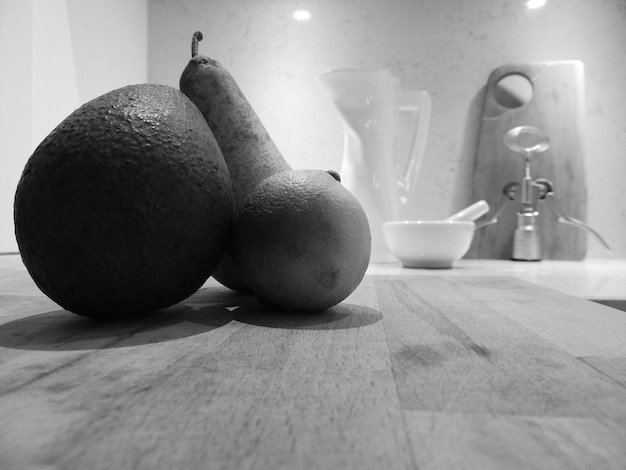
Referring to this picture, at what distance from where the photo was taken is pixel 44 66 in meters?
1.12

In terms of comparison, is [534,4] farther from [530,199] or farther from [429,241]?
[429,241]

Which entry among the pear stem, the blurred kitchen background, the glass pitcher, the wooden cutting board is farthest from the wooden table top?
the blurred kitchen background

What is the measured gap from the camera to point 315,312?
0.43 m

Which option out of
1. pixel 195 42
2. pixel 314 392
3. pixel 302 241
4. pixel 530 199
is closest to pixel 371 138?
pixel 530 199

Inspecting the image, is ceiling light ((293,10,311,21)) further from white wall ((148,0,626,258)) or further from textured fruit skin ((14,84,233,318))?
textured fruit skin ((14,84,233,318))

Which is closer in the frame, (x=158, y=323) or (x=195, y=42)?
(x=158, y=323)

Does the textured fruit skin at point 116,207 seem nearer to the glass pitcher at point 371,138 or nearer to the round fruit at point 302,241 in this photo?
the round fruit at point 302,241

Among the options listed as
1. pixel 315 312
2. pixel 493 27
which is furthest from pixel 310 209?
pixel 493 27

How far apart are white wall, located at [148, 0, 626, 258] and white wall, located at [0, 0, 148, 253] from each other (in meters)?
0.20

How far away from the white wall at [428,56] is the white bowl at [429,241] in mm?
417

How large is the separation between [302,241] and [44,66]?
1049 millimetres

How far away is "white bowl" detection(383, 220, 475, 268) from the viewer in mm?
920

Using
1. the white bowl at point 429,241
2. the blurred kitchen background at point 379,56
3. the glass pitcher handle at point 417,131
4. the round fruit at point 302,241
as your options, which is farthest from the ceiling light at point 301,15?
the round fruit at point 302,241

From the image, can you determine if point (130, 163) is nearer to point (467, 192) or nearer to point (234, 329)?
point (234, 329)
